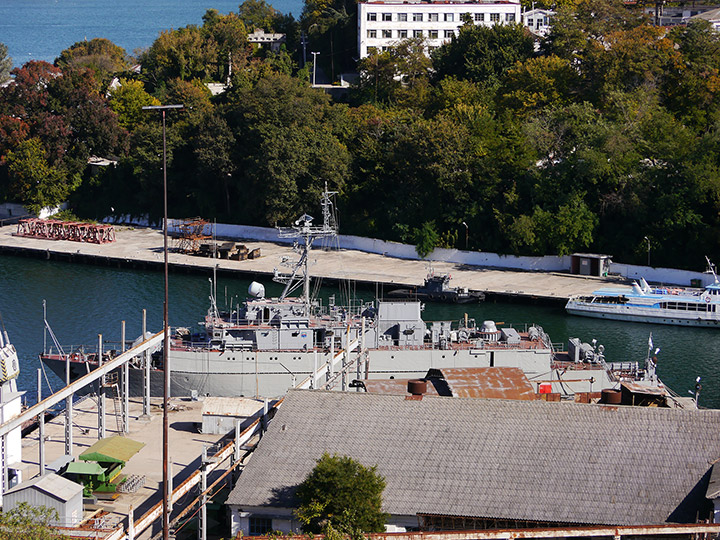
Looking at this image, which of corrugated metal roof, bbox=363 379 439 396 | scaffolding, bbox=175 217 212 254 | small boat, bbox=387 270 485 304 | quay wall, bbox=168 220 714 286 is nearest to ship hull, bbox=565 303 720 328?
quay wall, bbox=168 220 714 286

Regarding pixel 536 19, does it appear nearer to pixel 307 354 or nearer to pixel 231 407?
pixel 307 354

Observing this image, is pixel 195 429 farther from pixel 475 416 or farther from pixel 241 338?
pixel 475 416

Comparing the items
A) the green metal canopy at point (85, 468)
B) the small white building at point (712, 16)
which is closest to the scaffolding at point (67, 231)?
the green metal canopy at point (85, 468)

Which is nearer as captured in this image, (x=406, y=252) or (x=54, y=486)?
(x=54, y=486)

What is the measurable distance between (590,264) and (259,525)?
46876mm

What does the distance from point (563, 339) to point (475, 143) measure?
77.7 feet

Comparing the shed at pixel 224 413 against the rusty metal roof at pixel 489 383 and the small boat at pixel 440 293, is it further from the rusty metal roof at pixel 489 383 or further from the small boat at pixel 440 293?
the small boat at pixel 440 293

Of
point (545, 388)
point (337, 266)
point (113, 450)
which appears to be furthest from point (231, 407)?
point (337, 266)

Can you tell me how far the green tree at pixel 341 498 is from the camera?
29688 millimetres

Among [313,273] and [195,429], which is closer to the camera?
[195,429]

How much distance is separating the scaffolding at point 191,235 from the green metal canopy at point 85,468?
4471 centimetres

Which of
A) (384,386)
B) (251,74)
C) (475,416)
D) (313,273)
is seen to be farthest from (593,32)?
(475,416)

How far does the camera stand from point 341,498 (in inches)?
1170

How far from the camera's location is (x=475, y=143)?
80.8 m
